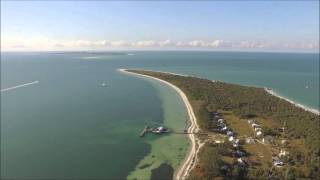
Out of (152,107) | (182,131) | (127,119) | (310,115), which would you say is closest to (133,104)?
(152,107)

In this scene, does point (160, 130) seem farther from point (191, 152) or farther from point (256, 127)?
point (256, 127)

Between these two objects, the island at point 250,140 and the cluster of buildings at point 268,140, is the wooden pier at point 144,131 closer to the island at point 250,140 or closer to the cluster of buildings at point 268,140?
the island at point 250,140

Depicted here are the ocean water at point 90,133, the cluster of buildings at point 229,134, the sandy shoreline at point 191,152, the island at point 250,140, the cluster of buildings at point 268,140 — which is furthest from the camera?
the cluster of buildings at point 229,134

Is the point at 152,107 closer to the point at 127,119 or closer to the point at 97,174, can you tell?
the point at 127,119

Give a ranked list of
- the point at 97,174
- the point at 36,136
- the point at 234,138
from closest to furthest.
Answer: the point at 97,174 → the point at 234,138 → the point at 36,136

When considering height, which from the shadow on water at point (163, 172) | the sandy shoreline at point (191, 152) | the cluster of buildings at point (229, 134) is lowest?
the shadow on water at point (163, 172)

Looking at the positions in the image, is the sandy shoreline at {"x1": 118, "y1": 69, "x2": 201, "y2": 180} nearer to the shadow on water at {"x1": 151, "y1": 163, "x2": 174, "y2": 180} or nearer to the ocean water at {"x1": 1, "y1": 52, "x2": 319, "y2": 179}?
the shadow on water at {"x1": 151, "y1": 163, "x2": 174, "y2": 180}

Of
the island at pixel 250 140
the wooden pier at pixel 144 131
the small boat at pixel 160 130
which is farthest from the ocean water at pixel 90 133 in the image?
the island at pixel 250 140

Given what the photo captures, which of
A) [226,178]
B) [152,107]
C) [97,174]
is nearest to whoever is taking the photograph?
[226,178]

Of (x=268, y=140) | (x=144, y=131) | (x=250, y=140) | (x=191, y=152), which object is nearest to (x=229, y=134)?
(x=250, y=140)
